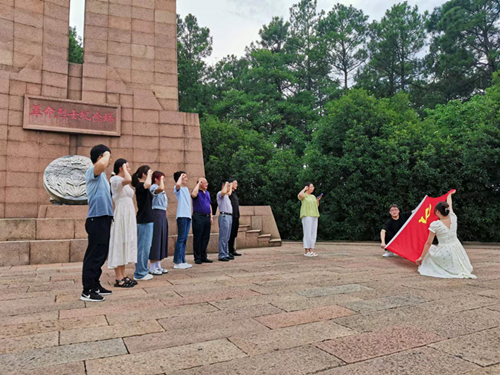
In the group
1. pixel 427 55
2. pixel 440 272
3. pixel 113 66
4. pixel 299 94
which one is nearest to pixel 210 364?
pixel 440 272

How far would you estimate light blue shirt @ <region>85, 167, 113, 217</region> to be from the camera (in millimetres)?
3787

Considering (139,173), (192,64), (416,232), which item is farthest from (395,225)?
(192,64)

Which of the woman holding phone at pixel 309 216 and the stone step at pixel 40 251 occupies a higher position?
the woman holding phone at pixel 309 216

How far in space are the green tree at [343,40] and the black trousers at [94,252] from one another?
917 inches

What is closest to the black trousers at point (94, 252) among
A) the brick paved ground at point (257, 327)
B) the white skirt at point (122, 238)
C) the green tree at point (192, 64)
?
the brick paved ground at point (257, 327)

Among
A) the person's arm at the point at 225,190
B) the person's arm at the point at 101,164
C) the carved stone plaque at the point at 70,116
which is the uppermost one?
the carved stone plaque at the point at 70,116

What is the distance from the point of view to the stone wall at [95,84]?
8484 mm

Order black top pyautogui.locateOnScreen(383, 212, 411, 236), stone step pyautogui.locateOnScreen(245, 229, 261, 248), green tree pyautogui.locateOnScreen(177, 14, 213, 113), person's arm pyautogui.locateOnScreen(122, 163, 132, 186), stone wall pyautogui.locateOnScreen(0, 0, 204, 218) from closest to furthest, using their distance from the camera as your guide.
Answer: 1. person's arm pyautogui.locateOnScreen(122, 163, 132, 186)
2. black top pyautogui.locateOnScreen(383, 212, 411, 236)
3. stone wall pyautogui.locateOnScreen(0, 0, 204, 218)
4. stone step pyautogui.locateOnScreen(245, 229, 261, 248)
5. green tree pyautogui.locateOnScreen(177, 14, 213, 113)

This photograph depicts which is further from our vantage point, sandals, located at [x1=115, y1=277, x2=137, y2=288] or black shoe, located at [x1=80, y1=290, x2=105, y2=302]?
sandals, located at [x1=115, y1=277, x2=137, y2=288]

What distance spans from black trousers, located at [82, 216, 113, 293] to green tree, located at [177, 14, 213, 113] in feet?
60.9

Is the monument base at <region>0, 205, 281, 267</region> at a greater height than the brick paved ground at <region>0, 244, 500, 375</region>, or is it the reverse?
the monument base at <region>0, 205, 281, 267</region>

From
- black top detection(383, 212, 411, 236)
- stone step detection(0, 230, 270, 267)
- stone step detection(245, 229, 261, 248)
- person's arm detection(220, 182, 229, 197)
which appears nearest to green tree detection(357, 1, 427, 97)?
stone step detection(245, 229, 261, 248)

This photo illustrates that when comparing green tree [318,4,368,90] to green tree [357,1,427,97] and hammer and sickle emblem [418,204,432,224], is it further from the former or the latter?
hammer and sickle emblem [418,204,432,224]

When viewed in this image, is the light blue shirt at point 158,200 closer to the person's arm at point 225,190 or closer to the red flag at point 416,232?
the person's arm at point 225,190
